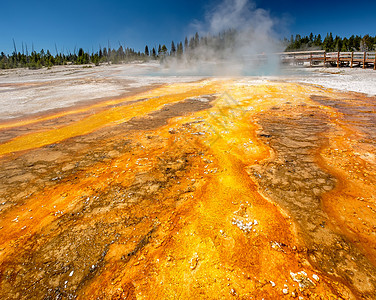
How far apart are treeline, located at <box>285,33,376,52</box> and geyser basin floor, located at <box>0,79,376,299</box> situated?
56253mm

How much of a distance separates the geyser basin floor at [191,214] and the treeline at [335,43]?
56.3 metres

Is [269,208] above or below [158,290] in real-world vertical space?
above

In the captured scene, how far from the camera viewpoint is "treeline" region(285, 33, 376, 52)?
153 feet

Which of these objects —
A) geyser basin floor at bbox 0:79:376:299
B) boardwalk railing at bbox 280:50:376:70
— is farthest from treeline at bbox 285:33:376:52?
geyser basin floor at bbox 0:79:376:299

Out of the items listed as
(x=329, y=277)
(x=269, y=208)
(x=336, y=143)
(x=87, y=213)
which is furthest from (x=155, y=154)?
(x=336, y=143)

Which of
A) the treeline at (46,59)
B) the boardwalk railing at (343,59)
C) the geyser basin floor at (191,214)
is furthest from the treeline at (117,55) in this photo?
the geyser basin floor at (191,214)

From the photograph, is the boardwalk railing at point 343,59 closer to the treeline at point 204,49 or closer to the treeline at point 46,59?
the treeline at point 204,49

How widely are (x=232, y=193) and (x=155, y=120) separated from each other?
4505mm

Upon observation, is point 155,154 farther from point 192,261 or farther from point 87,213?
point 192,261

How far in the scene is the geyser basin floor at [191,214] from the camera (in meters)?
1.89

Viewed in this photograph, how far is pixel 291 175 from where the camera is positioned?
3.43 m

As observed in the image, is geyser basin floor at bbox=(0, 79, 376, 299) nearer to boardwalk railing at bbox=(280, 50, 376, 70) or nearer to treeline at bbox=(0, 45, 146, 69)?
boardwalk railing at bbox=(280, 50, 376, 70)

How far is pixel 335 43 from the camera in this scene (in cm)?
5212

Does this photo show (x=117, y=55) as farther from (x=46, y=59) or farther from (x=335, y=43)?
(x=335, y=43)
